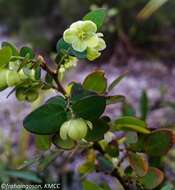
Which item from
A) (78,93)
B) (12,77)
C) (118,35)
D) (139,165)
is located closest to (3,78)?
(12,77)

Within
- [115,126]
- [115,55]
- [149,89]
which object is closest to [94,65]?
[115,55]

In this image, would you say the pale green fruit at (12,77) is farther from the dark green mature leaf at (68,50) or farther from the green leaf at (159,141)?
the green leaf at (159,141)

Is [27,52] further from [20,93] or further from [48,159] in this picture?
[48,159]

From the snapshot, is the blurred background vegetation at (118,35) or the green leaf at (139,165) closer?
A: the green leaf at (139,165)

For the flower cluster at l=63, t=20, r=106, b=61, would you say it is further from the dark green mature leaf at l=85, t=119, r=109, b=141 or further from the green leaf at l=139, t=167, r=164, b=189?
the green leaf at l=139, t=167, r=164, b=189

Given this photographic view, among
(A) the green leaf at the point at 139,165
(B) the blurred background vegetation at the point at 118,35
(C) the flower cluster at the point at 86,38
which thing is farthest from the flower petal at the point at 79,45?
(B) the blurred background vegetation at the point at 118,35

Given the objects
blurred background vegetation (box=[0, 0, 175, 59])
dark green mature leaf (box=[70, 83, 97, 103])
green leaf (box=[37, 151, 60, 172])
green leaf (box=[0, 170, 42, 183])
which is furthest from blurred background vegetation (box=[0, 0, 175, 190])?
dark green mature leaf (box=[70, 83, 97, 103])
